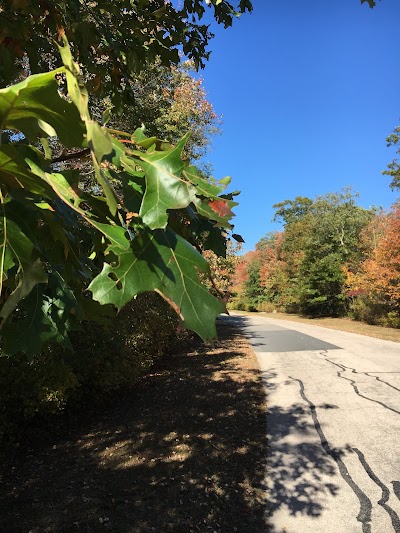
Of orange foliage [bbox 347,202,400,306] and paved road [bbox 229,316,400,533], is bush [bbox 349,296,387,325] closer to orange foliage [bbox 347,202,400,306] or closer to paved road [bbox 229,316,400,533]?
orange foliage [bbox 347,202,400,306]

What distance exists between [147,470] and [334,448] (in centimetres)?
230

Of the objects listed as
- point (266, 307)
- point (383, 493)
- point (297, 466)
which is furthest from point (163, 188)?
point (266, 307)

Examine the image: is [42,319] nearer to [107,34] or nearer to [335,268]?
[107,34]

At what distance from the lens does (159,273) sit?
0.83 meters

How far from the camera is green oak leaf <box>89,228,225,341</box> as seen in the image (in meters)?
0.82

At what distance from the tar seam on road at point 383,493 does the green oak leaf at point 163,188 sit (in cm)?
370

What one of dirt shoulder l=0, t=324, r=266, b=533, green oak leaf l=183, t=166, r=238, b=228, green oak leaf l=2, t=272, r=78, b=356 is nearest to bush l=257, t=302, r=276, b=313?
dirt shoulder l=0, t=324, r=266, b=533

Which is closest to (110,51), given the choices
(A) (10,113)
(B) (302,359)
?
(A) (10,113)

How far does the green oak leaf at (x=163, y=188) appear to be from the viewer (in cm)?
79

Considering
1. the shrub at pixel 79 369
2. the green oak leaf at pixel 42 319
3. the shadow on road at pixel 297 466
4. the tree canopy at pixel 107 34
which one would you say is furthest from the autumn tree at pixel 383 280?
the green oak leaf at pixel 42 319

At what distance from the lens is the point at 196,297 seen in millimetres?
849

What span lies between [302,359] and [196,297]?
433 inches

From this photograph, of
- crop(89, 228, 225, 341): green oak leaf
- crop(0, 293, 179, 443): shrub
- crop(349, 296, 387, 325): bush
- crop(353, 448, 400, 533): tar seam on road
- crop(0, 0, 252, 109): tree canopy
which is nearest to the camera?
crop(89, 228, 225, 341): green oak leaf

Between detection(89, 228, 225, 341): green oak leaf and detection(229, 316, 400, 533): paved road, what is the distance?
11.0 feet
